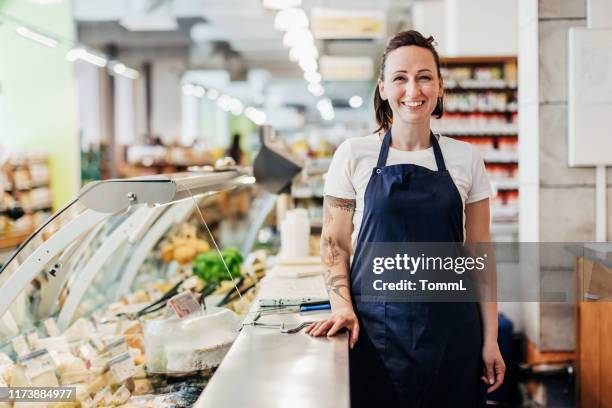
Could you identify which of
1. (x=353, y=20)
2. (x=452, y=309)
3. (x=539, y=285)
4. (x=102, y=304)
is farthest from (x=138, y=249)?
(x=353, y=20)

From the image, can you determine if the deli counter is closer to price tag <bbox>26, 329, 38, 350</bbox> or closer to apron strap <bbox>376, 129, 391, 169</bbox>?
price tag <bbox>26, 329, 38, 350</bbox>

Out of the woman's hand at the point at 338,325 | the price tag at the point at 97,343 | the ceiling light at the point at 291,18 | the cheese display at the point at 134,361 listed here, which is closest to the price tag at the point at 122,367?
the cheese display at the point at 134,361

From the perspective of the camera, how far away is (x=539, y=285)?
14.6 ft

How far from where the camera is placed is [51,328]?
259cm

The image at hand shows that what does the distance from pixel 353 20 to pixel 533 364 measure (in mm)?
5790

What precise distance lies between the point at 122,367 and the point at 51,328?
0.60 metres

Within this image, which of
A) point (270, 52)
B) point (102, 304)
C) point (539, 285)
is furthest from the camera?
point (270, 52)

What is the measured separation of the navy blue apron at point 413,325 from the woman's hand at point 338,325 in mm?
77

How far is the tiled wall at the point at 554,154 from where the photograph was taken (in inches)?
165

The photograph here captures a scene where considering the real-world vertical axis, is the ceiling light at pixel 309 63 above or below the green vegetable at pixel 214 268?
above

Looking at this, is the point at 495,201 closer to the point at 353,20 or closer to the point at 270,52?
the point at 353,20

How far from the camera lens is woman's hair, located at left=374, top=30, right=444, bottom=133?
2.07 m

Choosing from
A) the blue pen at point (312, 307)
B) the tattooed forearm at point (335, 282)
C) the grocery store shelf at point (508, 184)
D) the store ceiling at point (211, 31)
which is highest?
the store ceiling at point (211, 31)

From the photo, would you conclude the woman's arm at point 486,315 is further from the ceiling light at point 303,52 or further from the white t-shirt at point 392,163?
the ceiling light at point 303,52
